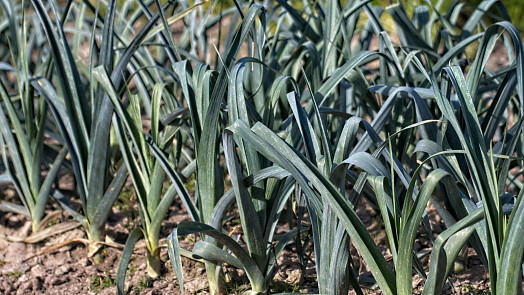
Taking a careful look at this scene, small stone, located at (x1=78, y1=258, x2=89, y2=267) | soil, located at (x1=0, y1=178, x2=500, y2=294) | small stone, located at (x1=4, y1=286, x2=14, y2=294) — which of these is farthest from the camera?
small stone, located at (x1=78, y1=258, x2=89, y2=267)

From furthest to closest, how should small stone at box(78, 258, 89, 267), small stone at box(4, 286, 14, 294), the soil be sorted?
small stone at box(78, 258, 89, 267), small stone at box(4, 286, 14, 294), the soil

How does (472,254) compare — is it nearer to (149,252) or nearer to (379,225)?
(379,225)

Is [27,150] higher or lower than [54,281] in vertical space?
higher

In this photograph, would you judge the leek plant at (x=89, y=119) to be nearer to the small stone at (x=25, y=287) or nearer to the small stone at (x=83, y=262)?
the small stone at (x=83, y=262)

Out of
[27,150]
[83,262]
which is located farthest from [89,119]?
[83,262]

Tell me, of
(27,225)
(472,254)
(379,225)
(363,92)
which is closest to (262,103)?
(363,92)

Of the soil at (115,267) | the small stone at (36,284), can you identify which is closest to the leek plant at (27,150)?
the soil at (115,267)

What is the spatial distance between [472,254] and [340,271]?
613mm

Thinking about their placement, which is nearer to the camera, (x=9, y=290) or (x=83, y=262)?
(x=9, y=290)

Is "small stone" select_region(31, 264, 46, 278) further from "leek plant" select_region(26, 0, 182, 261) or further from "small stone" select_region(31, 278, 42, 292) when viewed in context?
"leek plant" select_region(26, 0, 182, 261)

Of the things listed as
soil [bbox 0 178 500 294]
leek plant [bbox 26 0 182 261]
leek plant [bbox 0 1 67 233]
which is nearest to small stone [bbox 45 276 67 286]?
soil [bbox 0 178 500 294]

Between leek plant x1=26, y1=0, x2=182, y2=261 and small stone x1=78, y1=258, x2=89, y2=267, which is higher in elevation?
leek plant x1=26, y1=0, x2=182, y2=261

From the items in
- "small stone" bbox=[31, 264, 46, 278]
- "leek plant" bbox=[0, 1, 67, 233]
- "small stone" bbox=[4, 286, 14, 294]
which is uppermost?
"leek plant" bbox=[0, 1, 67, 233]

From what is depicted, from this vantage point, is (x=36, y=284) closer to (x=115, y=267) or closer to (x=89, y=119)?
(x=115, y=267)
